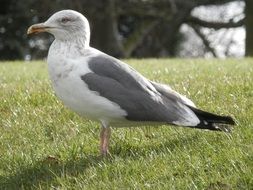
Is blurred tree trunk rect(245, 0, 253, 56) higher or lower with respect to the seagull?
lower

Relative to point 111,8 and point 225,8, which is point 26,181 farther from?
point 225,8

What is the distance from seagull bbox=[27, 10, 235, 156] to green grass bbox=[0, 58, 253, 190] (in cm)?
26

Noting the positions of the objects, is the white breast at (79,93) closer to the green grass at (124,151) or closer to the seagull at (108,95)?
the seagull at (108,95)

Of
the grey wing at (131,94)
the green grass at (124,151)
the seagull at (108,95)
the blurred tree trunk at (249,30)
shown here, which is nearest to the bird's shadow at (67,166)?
the green grass at (124,151)

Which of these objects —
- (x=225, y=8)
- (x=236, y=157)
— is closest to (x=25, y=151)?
(x=236, y=157)

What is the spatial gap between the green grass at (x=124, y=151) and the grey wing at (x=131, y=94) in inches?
11.7

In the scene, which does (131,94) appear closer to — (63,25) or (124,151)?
(124,151)

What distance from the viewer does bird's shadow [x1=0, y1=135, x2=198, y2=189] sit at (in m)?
5.89

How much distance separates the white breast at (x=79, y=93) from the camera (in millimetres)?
5980

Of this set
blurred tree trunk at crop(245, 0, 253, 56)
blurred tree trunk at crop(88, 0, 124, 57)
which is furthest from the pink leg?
blurred tree trunk at crop(88, 0, 124, 57)

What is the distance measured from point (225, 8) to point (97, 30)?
18.8ft

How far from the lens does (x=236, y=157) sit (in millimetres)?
5652

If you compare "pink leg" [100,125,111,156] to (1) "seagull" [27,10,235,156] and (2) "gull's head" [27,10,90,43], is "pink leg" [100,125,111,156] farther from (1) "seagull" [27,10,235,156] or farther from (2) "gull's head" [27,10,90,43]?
(2) "gull's head" [27,10,90,43]

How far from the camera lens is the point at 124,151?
6.40 meters
